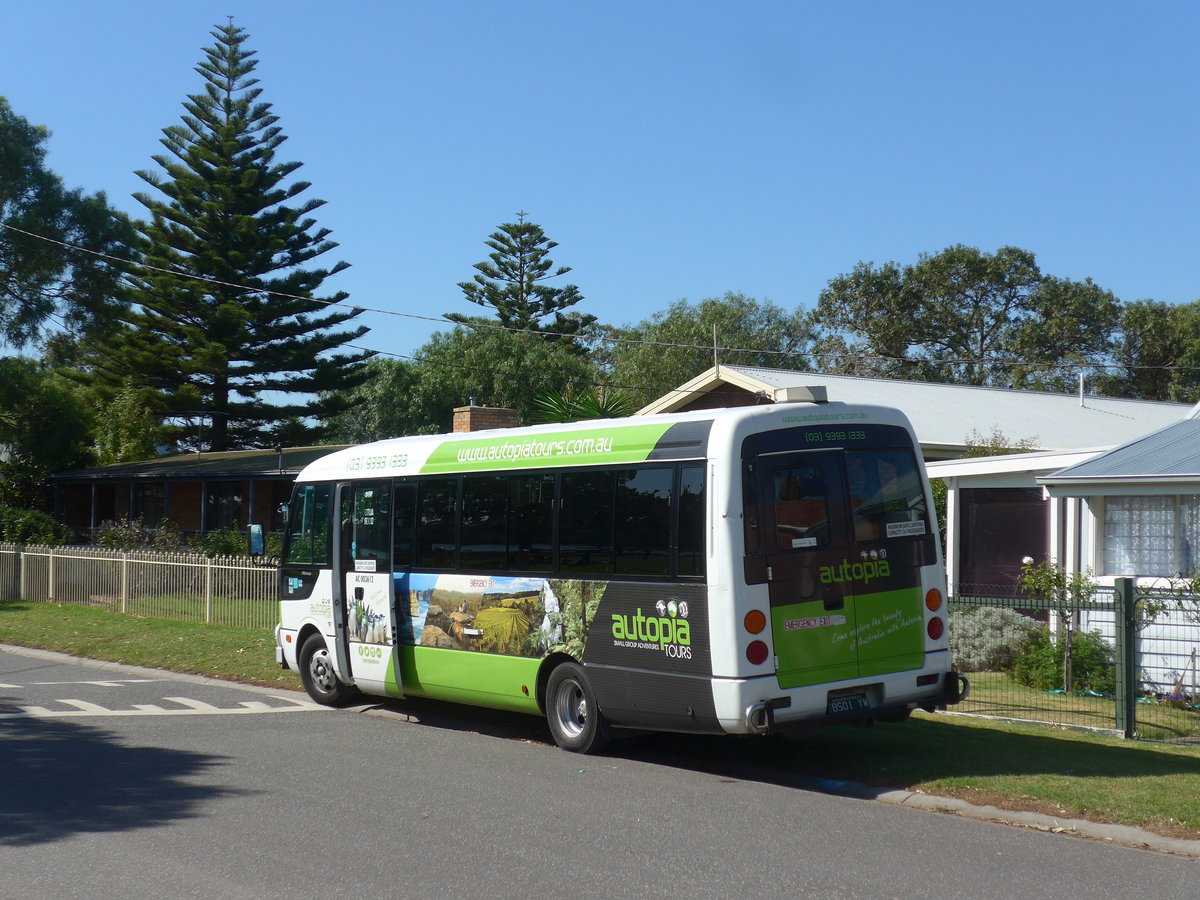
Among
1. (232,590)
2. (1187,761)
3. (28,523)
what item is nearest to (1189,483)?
(1187,761)

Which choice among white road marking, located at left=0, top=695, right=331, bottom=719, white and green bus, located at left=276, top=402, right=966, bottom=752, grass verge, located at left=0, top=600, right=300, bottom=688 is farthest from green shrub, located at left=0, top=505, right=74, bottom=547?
white and green bus, located at left=276, top=402, right=966, bottom=752

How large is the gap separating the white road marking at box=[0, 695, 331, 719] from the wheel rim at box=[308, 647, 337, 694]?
0.71 feet

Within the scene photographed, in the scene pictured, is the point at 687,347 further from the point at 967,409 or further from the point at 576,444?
the point at 576,444

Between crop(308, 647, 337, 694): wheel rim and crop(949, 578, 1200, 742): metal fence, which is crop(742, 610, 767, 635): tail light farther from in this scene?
crop(308, 647, 337, 694): wheel rim

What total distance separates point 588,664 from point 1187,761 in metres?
Result: 4.56

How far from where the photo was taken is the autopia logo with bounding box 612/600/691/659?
8.74 meters

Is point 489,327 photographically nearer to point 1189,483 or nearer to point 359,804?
point 1189,483

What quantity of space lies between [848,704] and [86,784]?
5.36m

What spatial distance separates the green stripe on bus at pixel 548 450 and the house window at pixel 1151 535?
710cm

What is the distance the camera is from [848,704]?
8.80 m

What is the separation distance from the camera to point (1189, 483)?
12875 mm

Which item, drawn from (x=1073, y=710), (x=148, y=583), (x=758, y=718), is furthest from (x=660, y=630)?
(x=148, y=583)

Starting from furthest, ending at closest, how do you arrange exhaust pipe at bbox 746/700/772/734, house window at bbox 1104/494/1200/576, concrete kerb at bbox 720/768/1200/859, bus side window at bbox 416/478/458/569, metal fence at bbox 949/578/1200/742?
1. house window at bbox 1104/494/1200/576
2. bus side window at bbox 416/478/458/569
3. metal fence at bbox 949/578/1200/742
4. exhaust pipe at bbox 746/700/772/734
5. concrete kerb at bbox 720/768/1200/859

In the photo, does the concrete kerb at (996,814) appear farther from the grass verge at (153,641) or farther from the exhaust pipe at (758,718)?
the grass verge at (153,641)
